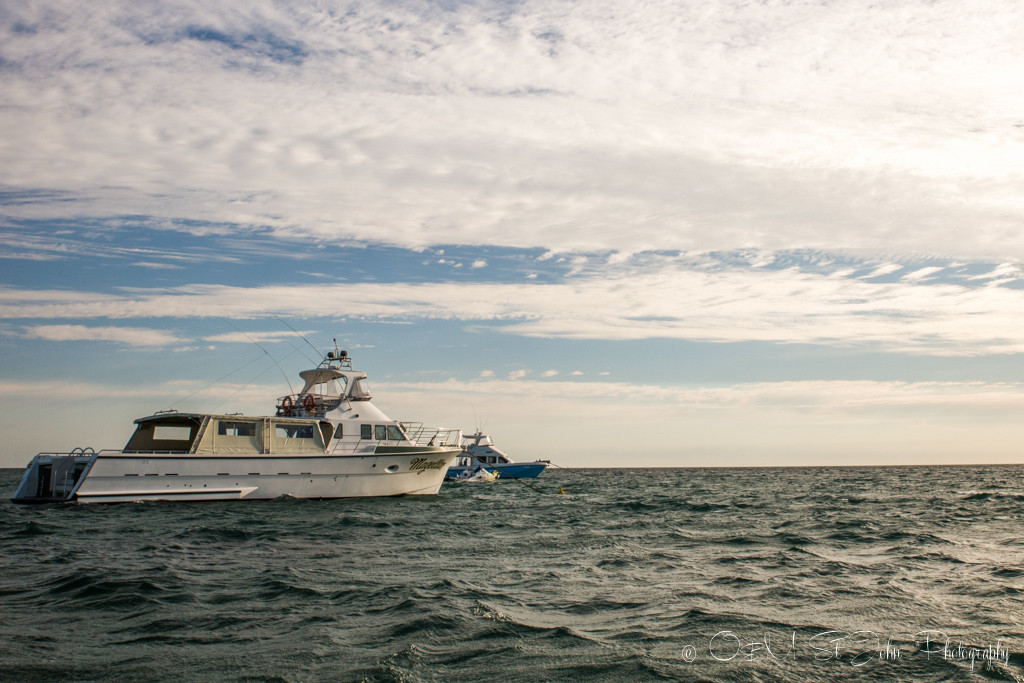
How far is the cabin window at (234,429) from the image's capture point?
27516mm

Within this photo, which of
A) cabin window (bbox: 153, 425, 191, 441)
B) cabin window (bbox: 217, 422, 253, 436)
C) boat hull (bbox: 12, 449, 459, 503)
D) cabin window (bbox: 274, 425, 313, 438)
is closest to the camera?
boat hull (bbox: 12, 449, 459, 503)

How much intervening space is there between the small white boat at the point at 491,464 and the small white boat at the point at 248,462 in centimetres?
3066

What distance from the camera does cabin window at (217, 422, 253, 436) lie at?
27.5m

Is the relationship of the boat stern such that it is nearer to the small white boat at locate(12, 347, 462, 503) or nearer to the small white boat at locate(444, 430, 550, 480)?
the small white boat at locate(12, 347, 462, 503)

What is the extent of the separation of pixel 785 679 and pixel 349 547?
1173cm

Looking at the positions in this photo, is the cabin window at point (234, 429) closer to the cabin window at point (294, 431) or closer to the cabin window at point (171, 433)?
the cabin window at point (294, 431)

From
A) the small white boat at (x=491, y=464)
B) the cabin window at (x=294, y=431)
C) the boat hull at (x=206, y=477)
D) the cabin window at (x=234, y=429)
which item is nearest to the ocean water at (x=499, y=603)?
the boat hull at (x=206, y=477)

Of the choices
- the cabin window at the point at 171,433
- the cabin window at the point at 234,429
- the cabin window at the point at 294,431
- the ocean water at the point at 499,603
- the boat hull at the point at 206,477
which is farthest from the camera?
the cabin window at the point at 171,433

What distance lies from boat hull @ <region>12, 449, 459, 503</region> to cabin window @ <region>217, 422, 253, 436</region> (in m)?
1.18

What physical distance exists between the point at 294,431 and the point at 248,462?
2405mm

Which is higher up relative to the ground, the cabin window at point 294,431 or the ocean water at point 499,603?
the cabin window at point 294,431

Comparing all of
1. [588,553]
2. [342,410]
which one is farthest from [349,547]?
[342,410]

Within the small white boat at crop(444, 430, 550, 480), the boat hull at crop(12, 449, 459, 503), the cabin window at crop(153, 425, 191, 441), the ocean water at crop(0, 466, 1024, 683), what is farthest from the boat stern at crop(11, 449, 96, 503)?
the small white boat at crop(444, 430, 550, 480)

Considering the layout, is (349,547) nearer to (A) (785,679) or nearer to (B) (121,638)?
(B) (121,638)
